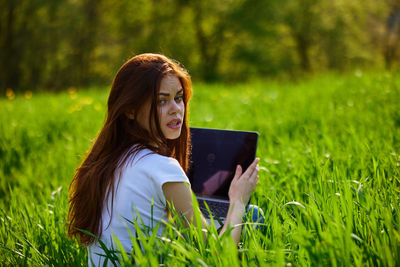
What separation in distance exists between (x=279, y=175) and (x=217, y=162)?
0.60 meters

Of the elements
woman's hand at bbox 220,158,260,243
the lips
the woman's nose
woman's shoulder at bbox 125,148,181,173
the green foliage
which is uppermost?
the green foliage

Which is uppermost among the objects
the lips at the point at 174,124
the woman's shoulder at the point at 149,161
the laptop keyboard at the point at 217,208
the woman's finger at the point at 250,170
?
the lips at the point at 174,124

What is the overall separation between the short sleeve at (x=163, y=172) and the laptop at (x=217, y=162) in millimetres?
673

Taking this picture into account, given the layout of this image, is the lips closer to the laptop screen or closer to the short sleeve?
the short sleeve

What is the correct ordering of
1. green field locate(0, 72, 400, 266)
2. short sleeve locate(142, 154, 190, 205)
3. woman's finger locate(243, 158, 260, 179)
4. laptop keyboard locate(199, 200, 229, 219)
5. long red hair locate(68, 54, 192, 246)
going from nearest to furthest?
green field locate(0, 72, 400, 266) < short sleeve locate(142, 154, 190, 205) < long red hair locate(68, 54, 192, 246) < woman's finger locate(243, 158, 260, 179) < laptop keyboard locate(199, 200, 229, 219)

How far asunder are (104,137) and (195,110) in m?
3.96

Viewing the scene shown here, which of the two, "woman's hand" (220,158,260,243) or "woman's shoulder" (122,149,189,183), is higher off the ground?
"woman's shoulder" (122,149,189,183)

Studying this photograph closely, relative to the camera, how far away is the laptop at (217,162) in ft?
7.18

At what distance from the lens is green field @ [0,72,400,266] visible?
1.38m

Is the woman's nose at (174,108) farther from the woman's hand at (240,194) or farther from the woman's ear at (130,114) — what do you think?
the woman's hand at (240,194)

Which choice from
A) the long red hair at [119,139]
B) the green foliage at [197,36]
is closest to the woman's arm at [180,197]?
the long red hair at [119,139]

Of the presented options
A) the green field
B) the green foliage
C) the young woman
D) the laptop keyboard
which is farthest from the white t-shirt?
the green foliage

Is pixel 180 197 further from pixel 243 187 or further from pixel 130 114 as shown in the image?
pixel 130 114

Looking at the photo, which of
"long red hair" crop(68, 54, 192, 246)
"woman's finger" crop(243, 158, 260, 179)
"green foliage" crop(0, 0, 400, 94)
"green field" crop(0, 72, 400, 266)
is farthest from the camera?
"green foliage" crop(0, 0, 400, 94)
